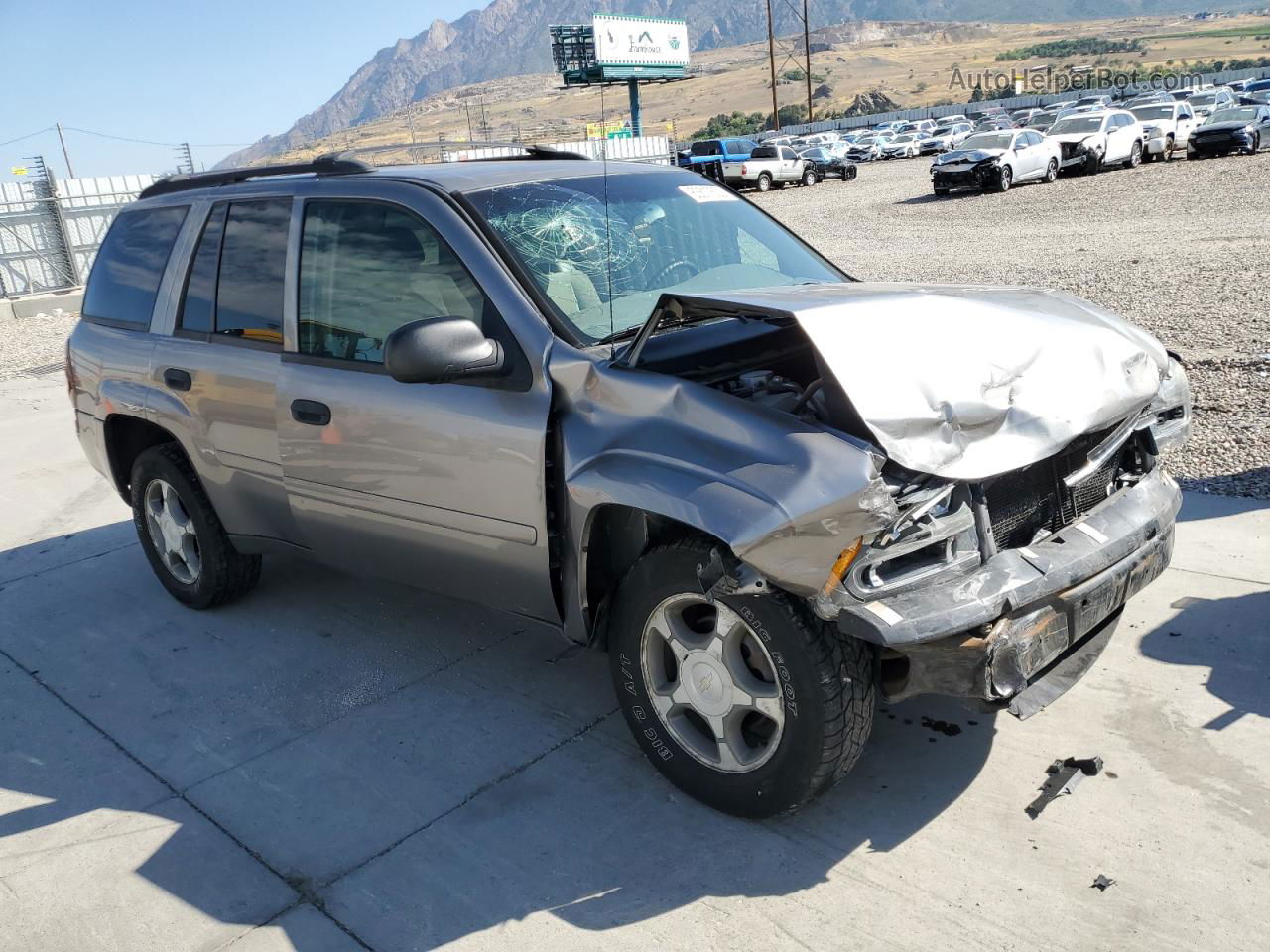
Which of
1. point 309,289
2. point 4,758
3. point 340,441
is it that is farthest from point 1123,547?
point 4,758

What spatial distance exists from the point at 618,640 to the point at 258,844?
129 centimetres

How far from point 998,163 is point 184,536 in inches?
938

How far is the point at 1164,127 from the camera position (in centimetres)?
2827

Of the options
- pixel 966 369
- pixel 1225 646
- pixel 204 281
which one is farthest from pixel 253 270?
pixel 1225 646

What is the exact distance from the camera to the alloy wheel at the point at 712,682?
9.87 feet

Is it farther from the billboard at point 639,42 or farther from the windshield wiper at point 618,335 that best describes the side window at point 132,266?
the billboard at point 639,42

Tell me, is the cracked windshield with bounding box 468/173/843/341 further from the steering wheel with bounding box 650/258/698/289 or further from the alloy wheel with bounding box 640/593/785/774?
the alloy wheel with bounding box 640/593/785/774

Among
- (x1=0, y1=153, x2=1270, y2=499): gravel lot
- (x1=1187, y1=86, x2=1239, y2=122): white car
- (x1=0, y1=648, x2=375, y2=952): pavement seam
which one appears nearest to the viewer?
(x1=0, y1=648, x2=375, y2=952): pavement seam

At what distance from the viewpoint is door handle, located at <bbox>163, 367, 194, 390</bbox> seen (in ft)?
15.0

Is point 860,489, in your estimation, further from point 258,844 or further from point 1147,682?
point 258,844

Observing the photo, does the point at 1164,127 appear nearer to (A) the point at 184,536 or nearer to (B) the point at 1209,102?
(B) the point at 1209,102

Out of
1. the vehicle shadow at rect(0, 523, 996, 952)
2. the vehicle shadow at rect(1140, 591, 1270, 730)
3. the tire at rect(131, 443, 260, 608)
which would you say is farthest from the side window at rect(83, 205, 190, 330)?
the vehicle shadow at rect(1140, 591, 1270, 730)

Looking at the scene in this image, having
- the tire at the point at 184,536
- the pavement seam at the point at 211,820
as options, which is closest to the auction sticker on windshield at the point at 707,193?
the tire at the point at 184,536

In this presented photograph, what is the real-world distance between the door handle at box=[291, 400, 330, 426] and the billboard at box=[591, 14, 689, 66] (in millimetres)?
58635
